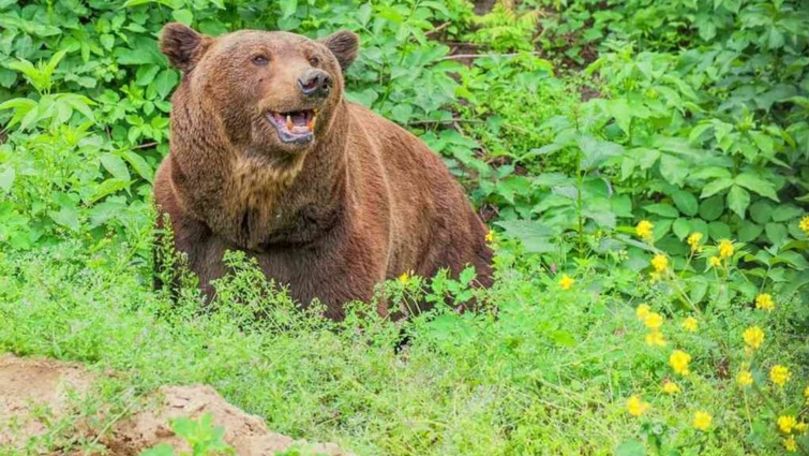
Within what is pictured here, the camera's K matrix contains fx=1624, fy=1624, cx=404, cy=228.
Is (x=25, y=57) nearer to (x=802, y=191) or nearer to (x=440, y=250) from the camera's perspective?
(x=440, y=250)

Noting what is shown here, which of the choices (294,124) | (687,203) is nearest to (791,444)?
(294,124)

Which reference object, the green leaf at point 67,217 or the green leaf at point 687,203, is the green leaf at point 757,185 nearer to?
the green leaf at point 687,203

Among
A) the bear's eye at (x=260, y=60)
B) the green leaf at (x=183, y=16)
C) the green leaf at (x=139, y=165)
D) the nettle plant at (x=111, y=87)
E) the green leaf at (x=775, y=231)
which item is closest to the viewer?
the bear's eye at (x=260, y=60)

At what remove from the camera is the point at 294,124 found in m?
6.76

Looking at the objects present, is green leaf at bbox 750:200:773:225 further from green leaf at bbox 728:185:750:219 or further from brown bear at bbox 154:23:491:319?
brown bear at bbox 154:23:491:319

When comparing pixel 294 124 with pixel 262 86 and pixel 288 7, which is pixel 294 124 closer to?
pixel 262 86

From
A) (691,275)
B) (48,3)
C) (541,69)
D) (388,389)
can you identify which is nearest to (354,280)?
(388,389)

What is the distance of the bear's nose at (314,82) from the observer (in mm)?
6578

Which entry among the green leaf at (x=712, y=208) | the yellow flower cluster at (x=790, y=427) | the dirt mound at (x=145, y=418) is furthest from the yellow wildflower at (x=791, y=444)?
the green leaf at (x=712, y=208)

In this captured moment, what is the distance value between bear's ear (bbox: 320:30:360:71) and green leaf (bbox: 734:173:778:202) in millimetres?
2376

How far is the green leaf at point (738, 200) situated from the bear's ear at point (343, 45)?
2.33m

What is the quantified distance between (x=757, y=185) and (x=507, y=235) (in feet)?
4.83

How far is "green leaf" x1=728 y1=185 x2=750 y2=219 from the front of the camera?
27.6 ft

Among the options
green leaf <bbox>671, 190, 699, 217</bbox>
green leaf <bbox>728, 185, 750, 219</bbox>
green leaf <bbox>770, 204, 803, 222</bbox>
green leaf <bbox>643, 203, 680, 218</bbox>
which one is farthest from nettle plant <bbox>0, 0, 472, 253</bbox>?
green leaf <bbox>770, 204, 803, 222</bbox>
